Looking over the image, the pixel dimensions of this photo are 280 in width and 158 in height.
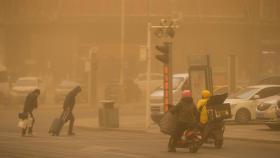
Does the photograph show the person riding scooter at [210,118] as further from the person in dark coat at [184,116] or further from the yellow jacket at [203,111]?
the person in dark coat at [184,116]

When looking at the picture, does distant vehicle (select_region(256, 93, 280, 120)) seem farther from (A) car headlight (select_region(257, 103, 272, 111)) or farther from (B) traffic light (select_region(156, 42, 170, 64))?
(B) traffic light (select_region(156, 42, 170, 64))

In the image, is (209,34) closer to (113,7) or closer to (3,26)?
(113,7)

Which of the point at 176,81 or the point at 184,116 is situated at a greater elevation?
the point at 176,81

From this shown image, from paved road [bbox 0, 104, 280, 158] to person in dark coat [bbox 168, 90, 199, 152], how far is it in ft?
1.53

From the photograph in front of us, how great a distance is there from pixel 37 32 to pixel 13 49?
116 inches

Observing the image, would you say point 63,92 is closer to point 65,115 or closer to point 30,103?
point 65,115

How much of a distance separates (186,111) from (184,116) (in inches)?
5.7

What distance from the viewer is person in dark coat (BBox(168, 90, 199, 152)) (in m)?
22.3

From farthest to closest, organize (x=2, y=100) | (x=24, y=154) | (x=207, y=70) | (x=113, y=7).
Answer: (x=113, y=7) → (x=2, y=100) → (x=207, y=70) → (x=24, y=154)

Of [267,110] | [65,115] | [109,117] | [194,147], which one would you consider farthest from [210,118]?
[109,117]

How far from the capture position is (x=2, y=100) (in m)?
55.3

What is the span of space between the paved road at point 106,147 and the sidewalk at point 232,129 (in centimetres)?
94

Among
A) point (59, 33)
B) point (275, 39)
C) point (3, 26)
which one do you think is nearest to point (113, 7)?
point (59, 33)

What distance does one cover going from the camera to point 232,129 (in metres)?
32.3
